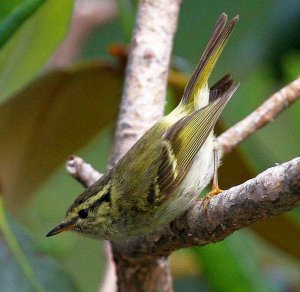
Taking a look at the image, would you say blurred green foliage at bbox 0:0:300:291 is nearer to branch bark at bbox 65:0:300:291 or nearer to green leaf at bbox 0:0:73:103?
green leaf at bbox 0:0:73:103

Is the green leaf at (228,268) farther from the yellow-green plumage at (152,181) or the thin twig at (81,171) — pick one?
the thin twig at (81,171)

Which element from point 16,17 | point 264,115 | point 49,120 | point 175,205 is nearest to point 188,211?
point 175,205

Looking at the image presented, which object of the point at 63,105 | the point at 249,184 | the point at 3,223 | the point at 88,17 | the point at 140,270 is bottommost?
the point at 140,270

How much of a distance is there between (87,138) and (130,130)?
0.47 m

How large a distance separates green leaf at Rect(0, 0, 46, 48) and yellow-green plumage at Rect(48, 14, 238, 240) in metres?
0.45

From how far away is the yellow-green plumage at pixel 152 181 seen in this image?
6.84ft

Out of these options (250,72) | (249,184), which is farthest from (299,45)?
(249,184)

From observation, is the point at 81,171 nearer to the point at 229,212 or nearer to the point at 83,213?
the point at 83,213

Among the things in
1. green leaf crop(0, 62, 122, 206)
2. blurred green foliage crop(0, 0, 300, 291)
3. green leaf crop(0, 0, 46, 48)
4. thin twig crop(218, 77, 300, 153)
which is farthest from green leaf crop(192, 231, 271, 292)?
green leaf crop(0, 0, 46, 48)

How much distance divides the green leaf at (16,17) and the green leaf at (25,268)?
1.58 ft

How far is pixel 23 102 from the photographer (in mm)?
2666

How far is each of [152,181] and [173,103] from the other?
0.76 meters

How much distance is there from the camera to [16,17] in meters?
2.12

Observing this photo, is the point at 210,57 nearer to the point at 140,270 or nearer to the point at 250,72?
the point at 140,270
